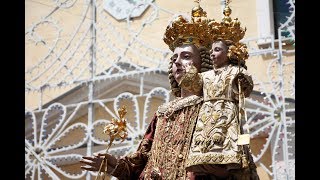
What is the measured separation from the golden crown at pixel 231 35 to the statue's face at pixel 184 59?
0.43ft

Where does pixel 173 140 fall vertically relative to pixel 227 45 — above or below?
below

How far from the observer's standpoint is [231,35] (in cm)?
431

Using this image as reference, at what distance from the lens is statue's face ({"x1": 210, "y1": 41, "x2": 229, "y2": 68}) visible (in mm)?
4273

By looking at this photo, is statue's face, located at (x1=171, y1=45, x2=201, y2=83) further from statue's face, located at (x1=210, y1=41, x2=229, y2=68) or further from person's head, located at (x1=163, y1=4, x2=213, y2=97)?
statue's face, located at (x1=210, y1=41, x2=229, y2=68)

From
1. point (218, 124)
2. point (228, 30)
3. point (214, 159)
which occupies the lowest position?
point (214, 159)

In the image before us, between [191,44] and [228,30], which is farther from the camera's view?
[191,44]

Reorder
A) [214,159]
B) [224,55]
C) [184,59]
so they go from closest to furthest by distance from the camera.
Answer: [214,159], [224,55], [184,59]

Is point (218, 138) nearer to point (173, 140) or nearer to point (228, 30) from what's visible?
point (173, 140)

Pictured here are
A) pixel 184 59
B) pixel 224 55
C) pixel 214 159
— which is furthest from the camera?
pixel 184 59

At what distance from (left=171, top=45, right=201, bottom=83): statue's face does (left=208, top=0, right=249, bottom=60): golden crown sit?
0.43 feet

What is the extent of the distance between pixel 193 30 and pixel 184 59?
0.45 ft

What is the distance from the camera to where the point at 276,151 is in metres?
6.32

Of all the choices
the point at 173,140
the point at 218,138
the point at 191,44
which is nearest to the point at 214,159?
the point at 218,138
